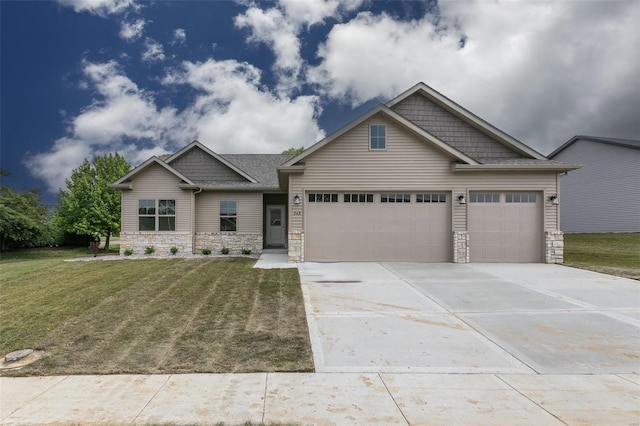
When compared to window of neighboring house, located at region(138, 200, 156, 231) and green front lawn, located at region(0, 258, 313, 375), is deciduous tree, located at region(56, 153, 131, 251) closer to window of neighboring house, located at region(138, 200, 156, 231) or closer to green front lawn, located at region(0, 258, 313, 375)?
window of neighboring house, located at region(138, 200, 156, 231)

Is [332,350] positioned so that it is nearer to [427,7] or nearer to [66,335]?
[66,335]

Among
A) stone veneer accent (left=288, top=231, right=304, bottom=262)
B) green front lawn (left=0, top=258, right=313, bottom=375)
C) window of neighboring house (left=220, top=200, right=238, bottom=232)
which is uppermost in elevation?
window of neighboring house (left=220, top=200, right=238, bottom=232)

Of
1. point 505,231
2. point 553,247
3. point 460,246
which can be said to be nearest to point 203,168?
point 460,246

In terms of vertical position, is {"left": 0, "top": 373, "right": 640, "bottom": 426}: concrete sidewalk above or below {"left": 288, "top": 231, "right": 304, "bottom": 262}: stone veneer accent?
below

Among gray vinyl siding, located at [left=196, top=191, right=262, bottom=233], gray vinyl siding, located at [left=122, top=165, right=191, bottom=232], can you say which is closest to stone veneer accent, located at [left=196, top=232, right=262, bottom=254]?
gray vinyl siding, located at [left=196, top=191, right=262, bottom=233]

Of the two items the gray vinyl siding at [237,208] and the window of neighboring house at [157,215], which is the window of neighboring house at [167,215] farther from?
the gray vinyl siding at [237,208]

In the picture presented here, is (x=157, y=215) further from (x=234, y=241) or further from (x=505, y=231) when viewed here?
(x=505, y=231)

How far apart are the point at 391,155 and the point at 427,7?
6.93m

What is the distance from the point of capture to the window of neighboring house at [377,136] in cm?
1235

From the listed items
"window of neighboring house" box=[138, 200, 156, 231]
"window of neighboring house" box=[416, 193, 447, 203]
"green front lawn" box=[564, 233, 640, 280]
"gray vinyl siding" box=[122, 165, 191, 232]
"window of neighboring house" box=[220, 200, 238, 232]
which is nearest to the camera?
"green front lawn" box=[564, 233, 640, 280]

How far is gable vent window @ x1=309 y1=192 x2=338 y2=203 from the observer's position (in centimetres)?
1249

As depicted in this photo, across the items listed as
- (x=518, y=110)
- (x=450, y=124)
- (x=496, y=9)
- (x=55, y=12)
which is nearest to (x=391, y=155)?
(x=450, y=124)

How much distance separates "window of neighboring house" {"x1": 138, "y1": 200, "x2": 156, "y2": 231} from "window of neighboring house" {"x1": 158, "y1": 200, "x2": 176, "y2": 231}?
26 centimetres

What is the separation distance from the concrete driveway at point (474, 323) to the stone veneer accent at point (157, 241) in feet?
26.0
